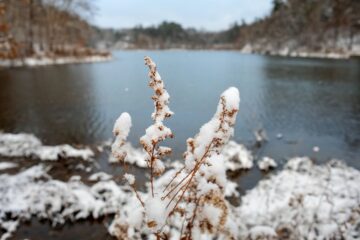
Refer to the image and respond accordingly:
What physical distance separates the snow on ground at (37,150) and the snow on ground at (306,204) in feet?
14.1

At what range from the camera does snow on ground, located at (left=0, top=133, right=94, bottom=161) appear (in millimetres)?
7484

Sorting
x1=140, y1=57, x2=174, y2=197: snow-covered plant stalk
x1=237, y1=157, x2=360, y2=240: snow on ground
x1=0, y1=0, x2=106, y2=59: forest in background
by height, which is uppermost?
x1=0, y1=0, x2=106, y2=59: forest in background

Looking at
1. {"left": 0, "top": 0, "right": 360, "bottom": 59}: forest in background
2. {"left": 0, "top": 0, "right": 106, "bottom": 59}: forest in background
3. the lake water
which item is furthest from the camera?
{"left": 0, "top": 0, "right": 360, "bottom": 59}: forest in background

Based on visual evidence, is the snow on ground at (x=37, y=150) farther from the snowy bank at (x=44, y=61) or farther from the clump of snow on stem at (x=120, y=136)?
the snowy bank at (x=44, y=61)

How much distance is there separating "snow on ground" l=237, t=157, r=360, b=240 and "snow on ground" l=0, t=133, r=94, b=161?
4.30m

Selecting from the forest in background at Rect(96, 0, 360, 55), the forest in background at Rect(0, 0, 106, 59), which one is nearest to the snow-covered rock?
the forest in background at Rect(0, 0, 106, 59)

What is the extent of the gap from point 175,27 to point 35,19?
117921mm

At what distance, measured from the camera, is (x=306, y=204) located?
17.4ft

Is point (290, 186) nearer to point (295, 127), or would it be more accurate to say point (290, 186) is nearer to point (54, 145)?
point (295, 127)

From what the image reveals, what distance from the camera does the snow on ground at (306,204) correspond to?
4488 mm

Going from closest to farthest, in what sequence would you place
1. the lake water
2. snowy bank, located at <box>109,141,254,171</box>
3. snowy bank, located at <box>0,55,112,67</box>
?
1. snowy bank, located at <box>109,141,254,171</box>
2. the lake water
3. snowy bank, located at <box>0,55,112,67</box>

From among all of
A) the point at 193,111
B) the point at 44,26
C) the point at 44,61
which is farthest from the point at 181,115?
the point at 44,26

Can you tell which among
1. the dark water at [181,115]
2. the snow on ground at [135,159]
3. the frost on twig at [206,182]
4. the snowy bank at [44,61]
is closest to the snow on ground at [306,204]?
the dark water at [181,115]

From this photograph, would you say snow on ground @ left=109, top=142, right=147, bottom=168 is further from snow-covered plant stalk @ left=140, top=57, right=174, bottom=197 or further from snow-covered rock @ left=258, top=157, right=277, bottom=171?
snow-covered plant stalk @ left=140, top=57, right=174, bottom=197
